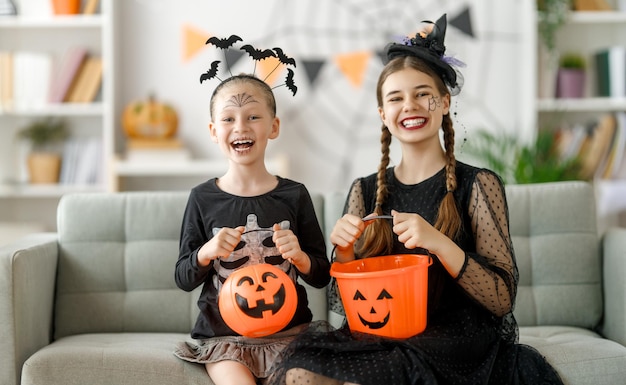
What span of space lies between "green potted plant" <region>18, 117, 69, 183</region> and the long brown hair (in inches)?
96.0

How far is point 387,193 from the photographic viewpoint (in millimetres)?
2000

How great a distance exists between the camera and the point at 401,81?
6.29 ft

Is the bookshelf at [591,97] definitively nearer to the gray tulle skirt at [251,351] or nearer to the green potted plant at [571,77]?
the green potted plant at [571,77]

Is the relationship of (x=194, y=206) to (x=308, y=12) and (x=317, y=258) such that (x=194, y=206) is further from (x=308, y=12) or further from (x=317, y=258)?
(x=308, y=12)

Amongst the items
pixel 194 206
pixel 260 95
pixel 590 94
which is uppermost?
pixel 590 94

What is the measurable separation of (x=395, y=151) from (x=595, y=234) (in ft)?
5.51

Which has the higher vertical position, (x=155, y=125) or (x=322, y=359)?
(x=155, y=125)

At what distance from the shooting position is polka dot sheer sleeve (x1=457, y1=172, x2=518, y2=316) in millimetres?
1772

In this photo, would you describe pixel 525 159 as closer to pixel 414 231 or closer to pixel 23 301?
pixel 414 231

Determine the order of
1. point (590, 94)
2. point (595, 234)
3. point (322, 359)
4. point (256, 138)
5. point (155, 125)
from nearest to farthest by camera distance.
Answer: point (322, 359) → point (256, 138) → point (595, 234) → point (155, 125) → point (590, 94)

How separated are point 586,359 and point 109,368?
4.09ft

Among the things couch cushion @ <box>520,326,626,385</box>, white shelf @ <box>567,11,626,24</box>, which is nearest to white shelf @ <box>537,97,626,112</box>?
white shelf @ <box>567,11,626,24</box>

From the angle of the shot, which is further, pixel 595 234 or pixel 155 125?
pixel 155 125

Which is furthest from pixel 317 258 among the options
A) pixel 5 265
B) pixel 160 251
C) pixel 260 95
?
pixel 5 265
